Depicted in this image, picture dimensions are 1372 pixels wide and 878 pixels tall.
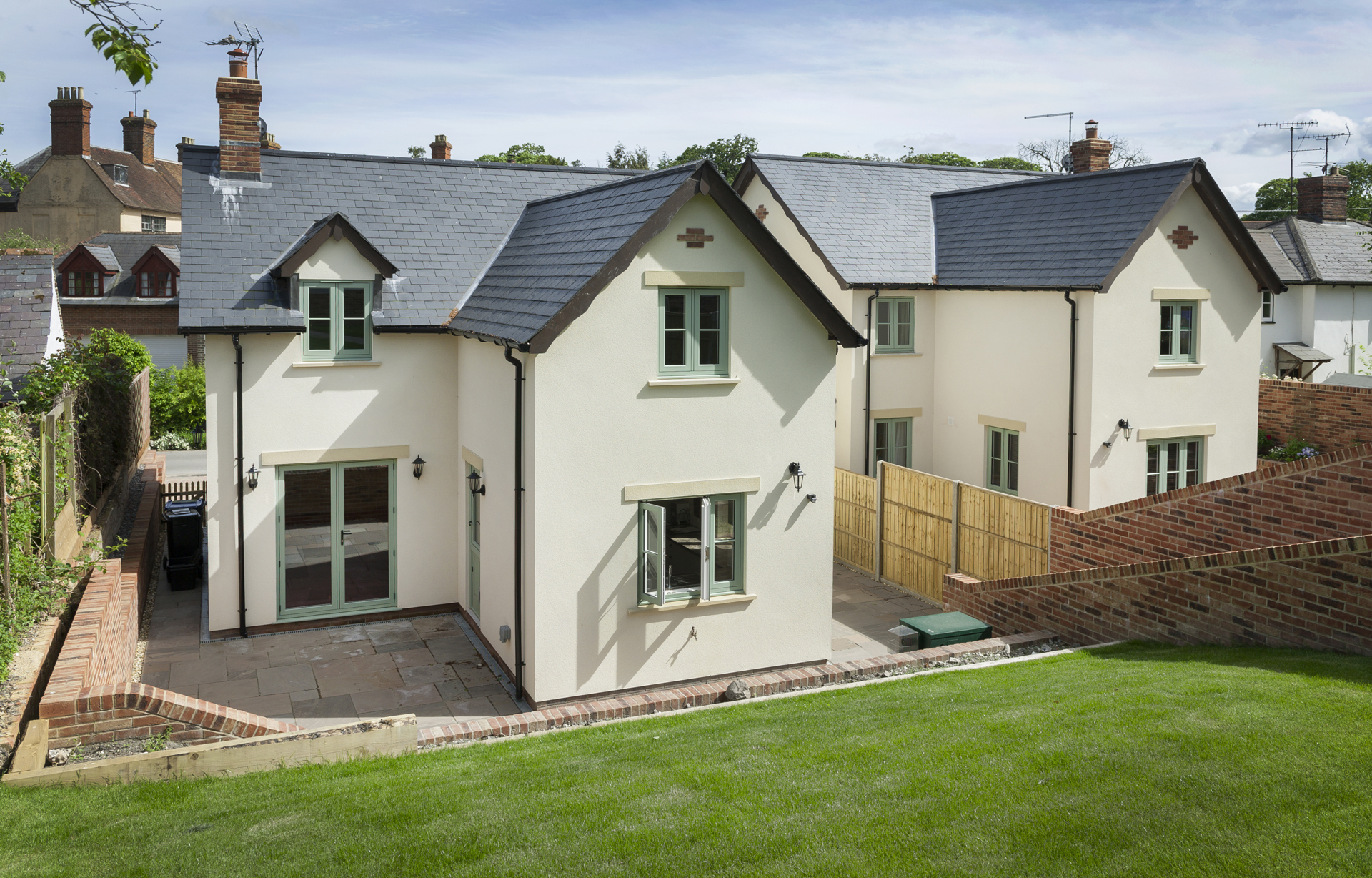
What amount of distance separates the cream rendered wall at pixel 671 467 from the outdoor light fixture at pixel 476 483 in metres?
2.46

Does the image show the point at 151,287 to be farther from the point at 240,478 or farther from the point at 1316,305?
the point at 1316,305

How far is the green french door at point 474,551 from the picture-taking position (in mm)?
14898

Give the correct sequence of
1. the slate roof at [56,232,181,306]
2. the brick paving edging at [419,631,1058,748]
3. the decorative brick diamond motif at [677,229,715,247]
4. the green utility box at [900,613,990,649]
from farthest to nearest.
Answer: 1. the slate roof at [56,232,181,306]
2. the green utility box at [900,613,990,649]
3. the decorative brick diamond motif at [677,229,715,247]
4. the brick paving edging at [419,631,1058,748]

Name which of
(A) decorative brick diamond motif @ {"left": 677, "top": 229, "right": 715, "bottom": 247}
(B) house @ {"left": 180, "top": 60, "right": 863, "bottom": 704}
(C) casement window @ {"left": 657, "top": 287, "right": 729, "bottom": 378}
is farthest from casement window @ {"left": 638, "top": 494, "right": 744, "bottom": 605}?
(A) decorative brick diamond motif @ {"left": 677, "top": 229, "right": 715, "bottom": 247}

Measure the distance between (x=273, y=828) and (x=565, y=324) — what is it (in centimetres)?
639

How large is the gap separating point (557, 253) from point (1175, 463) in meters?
12.9

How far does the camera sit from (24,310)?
1805 cm

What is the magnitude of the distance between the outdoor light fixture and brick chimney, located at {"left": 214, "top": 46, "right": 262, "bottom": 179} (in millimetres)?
6384

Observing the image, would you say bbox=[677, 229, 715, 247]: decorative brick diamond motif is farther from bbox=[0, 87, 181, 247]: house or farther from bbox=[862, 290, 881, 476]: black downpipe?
bbox=[0, 87, 181, 247]: house

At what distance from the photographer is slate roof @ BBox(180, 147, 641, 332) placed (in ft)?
48.8

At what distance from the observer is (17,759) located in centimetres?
789

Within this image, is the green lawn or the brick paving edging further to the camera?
the brick paving edging

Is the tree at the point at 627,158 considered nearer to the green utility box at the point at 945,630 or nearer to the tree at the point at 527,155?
the tree at the point at 527,155

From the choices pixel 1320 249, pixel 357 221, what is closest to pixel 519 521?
pixel 357 221
